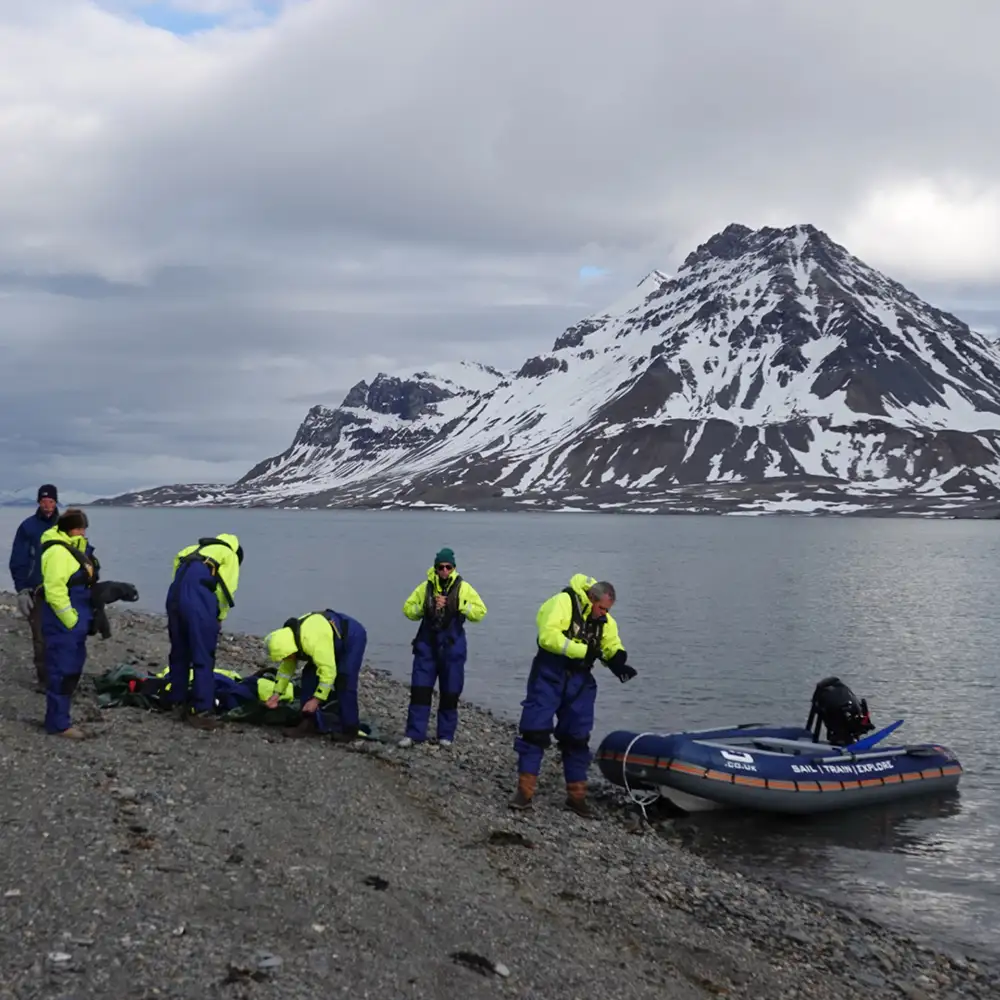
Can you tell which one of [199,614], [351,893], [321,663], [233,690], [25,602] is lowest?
[351,893]

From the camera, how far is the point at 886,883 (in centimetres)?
1368

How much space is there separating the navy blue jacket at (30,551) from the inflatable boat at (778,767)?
9.20 meters

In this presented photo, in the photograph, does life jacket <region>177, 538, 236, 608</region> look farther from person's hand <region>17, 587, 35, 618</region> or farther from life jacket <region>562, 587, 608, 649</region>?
life jacket <region>562, 587, 608, 649</region>

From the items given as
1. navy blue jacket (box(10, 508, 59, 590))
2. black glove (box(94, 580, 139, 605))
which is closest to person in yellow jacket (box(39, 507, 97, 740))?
black glove (box(94, 580, 139, 605))

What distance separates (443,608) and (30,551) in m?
6.62

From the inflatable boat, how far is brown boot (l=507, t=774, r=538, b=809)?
259 cm

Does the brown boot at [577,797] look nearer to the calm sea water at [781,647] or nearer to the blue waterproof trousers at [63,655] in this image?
the calm sea water at [781,647]

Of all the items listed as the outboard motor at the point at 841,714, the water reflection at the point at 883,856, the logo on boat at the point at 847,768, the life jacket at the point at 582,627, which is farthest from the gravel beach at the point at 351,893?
the outboard motor at the point at 841,714

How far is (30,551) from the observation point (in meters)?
16.0

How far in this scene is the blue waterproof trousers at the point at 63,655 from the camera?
40.3ft

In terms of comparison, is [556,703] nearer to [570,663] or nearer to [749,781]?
[570,663]

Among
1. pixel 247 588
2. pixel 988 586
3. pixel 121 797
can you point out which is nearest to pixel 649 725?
pixel 121 797

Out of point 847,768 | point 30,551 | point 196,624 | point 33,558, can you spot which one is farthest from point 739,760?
point 30,551

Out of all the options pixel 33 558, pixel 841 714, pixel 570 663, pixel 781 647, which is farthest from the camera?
pixel 781 647
